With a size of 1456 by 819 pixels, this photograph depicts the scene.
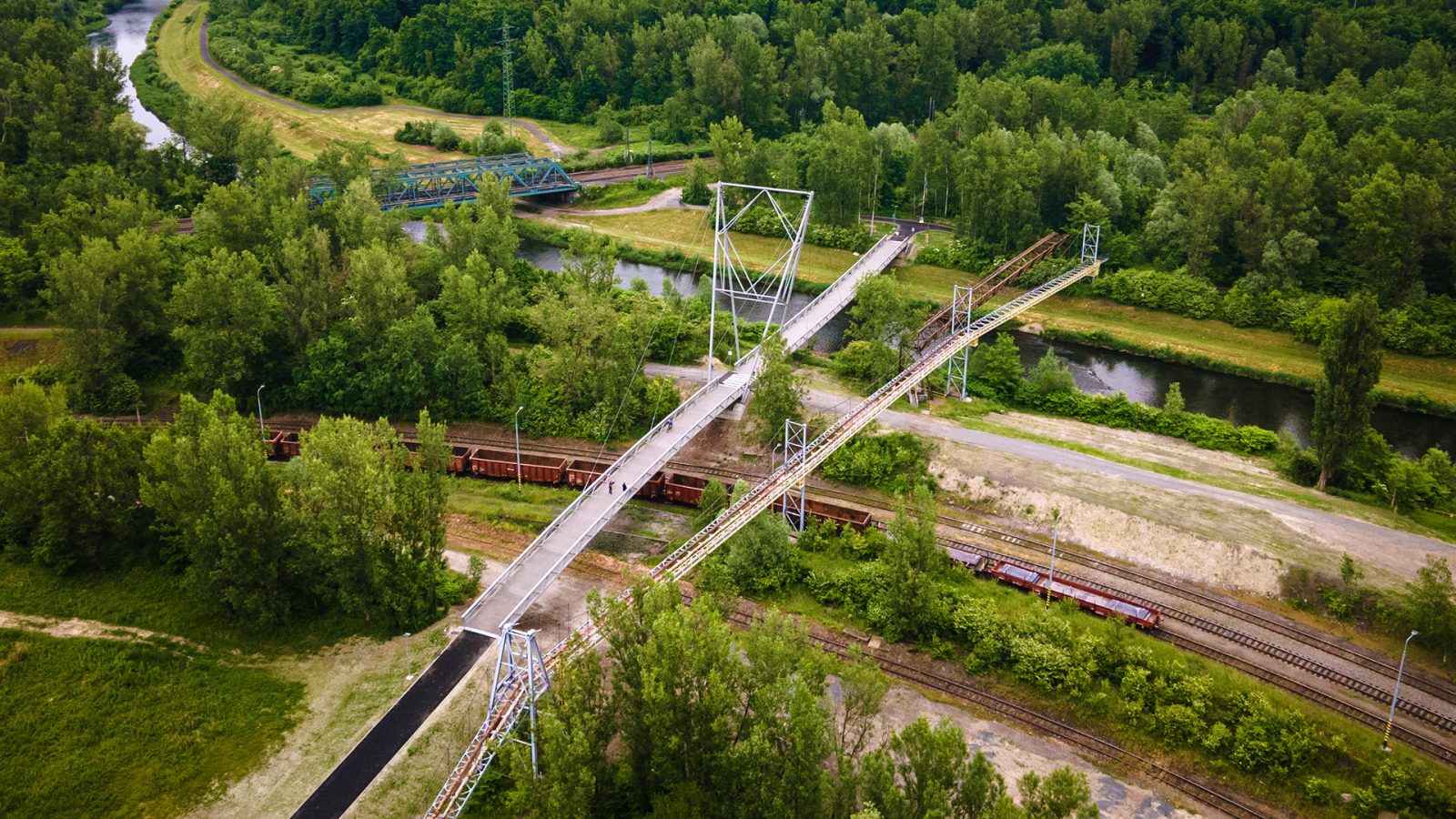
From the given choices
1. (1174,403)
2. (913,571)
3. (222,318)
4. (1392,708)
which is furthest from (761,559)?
(222,318)

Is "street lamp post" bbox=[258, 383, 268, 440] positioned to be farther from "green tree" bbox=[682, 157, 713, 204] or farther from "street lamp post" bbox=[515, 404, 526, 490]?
"green tree" bbox=[682, 157, 713, 204]

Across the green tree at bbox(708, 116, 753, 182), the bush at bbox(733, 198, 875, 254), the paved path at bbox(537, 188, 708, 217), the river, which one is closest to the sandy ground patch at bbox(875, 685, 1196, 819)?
the river

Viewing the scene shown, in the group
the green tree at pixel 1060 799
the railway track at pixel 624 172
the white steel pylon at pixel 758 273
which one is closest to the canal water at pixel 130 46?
the railway track at pixel 624 172

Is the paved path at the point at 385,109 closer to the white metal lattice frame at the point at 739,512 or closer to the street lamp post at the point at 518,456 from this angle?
the white metal lattice frame at the point at 739,512

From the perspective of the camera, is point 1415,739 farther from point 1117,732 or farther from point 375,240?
point 375,240

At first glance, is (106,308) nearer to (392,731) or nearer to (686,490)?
(686,490)

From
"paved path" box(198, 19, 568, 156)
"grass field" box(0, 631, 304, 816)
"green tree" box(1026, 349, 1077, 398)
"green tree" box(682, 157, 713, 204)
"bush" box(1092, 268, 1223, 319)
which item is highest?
"paved path" box(198, 19, 568, 156)

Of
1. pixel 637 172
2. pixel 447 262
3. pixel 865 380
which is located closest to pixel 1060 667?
pixel 865 380
